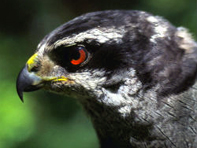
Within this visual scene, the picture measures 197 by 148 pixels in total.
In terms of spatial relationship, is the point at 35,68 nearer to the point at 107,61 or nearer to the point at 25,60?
the point at 107,61

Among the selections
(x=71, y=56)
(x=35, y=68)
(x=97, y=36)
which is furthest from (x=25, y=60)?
(x=97, y=36)

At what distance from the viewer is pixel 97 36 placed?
2410 millimetres

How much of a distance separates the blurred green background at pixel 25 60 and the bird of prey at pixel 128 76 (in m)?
2.20

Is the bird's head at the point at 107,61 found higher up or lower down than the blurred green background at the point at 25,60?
higher up

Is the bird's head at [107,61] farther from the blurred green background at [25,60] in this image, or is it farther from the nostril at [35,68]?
the blurred green background at [25,60]

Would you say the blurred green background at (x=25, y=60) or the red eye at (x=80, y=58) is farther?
the blurred green background at (x=25, y=60)

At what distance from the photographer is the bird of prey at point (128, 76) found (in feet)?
8.02

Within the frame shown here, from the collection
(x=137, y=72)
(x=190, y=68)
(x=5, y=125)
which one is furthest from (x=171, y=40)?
(x=5, y=125)

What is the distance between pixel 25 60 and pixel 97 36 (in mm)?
3655

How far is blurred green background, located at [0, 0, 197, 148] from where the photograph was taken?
183 inches

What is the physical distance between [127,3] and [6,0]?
2.47 m

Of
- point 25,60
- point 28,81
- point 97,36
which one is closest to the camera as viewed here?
point 97,36

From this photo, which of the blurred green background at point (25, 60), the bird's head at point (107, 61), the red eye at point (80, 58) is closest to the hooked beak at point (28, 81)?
the bird's head at point (107, 61)

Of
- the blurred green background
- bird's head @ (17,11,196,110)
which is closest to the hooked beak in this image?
bird's head @ (17,11,196,110)
